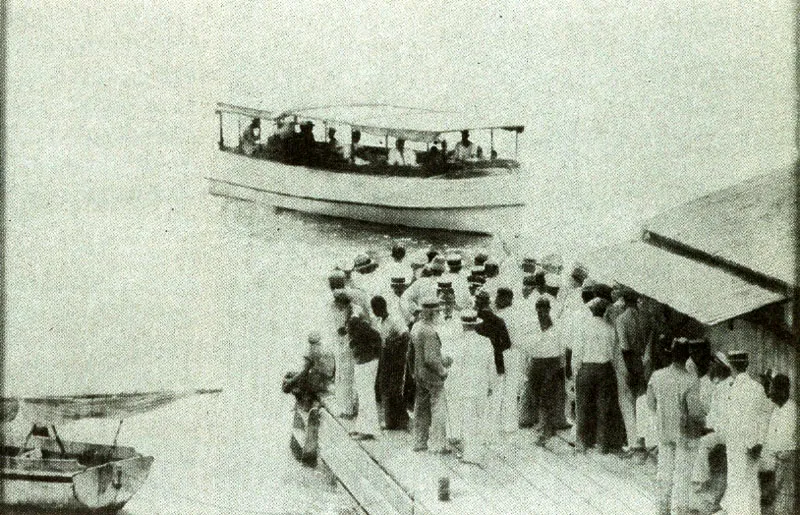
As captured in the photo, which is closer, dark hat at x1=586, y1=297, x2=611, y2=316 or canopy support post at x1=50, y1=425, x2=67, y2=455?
dark hat at x1=586, y1=297, x2=611, y2=316

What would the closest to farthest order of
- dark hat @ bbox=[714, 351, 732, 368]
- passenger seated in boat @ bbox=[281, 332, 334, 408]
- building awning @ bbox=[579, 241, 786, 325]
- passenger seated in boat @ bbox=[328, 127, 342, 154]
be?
building awning @ bbox=[579, 241, 786, 325] < dark hat @ bbox=[714, 351, 732, 368] < passenger seated in boat @ bbox=[281, 332, 334, 408] < passenger seated in boat @ bbox=[328, 127, 342, 154]

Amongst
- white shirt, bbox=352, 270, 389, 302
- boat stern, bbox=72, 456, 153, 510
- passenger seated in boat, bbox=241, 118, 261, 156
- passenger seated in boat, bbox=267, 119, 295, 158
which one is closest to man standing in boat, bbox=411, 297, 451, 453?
white shirt, bbox=352, 270, 389, 302

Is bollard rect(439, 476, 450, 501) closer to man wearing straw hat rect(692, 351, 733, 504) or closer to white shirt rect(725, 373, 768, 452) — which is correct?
man wearing straw hat rect(692, 351, 733, 504)

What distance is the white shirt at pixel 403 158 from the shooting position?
576cm

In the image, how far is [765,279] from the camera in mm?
5301

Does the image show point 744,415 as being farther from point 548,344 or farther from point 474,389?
point 474,389

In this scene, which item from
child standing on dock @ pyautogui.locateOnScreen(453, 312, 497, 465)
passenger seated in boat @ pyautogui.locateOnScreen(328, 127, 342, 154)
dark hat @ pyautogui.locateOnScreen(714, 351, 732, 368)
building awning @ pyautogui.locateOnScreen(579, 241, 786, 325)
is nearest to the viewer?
building awning @ pyautogui.locateOnScreen(579, 241, 786, 325)

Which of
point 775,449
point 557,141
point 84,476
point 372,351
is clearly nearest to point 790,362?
point 775,449

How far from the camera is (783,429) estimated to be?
5.32 metres

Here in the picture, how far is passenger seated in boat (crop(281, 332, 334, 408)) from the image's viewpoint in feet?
18.3

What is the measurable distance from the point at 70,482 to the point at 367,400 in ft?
5.41

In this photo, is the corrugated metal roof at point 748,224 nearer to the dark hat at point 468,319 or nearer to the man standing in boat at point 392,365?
the dark hat at point 468,319

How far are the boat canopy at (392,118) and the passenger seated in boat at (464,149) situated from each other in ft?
0.26

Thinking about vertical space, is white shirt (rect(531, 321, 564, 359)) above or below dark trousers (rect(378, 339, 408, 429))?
above
